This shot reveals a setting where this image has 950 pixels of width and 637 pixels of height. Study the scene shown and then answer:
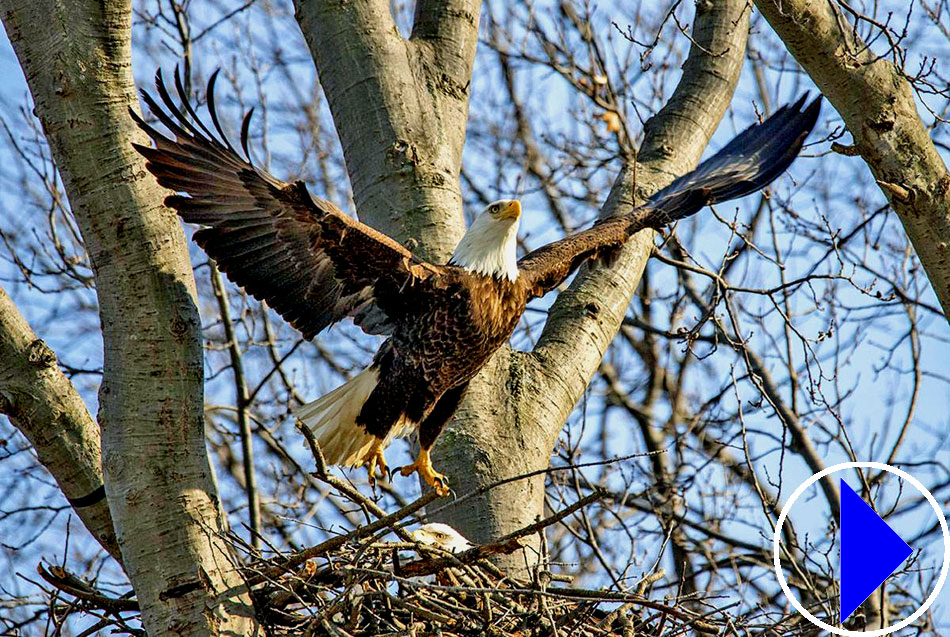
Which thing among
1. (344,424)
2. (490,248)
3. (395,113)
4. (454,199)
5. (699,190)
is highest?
(395,113)

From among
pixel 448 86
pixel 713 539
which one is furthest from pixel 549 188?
pixel 448 86

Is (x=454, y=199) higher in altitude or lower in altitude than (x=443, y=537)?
higher

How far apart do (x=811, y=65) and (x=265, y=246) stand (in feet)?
6.70

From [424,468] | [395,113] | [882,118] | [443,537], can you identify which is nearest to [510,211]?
[395,113]

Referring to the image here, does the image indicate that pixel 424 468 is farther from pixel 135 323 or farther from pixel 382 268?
pixel 135 323

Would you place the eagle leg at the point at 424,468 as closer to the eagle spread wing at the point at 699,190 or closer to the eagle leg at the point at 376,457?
the eagle leg at the point at 376,457

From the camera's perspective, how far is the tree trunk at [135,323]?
3.46 metres

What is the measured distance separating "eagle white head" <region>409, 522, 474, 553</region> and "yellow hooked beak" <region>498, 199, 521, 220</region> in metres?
1.45

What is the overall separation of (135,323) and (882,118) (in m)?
2.52

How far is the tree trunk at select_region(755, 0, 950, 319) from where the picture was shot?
413cm

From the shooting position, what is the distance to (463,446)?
4902 mm

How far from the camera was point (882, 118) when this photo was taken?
420 centimetres

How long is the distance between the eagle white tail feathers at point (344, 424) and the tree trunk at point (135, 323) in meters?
1.83

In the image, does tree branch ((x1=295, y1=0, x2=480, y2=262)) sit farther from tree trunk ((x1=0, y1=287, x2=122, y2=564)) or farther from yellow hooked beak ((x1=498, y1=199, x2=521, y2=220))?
tree trunk ((x1=0, y1=287, x2=122, y2=564))
